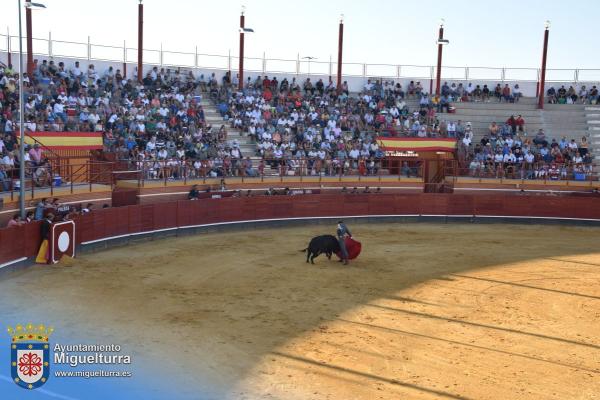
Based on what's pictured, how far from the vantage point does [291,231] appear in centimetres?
2580

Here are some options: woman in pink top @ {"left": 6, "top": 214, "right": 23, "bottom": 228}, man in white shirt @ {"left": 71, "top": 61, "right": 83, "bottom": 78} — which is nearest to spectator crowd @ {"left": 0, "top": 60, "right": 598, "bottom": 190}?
man in white shirt @ {"left": 71, "top": 61, "right": 83, "bottom": 78}

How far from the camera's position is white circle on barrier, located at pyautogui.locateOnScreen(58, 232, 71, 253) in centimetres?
1862

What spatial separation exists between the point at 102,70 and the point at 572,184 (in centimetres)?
2320

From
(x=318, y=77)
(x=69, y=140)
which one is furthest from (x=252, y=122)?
(x=318, y=77)

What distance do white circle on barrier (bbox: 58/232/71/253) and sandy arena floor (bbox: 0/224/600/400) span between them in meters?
0.53

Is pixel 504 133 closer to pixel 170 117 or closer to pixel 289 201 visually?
pixel 289 201

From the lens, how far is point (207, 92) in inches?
1453

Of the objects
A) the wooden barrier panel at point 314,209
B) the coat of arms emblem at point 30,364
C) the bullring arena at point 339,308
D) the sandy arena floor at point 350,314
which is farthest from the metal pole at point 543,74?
the coat of arms emblem at point 30,364

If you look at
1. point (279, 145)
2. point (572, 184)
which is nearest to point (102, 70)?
point (279, 145)

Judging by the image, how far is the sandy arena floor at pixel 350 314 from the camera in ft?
35.4

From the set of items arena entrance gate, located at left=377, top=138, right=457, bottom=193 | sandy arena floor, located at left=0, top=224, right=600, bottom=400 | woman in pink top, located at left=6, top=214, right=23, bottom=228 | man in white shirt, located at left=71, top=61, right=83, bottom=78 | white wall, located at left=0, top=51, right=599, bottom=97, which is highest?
white wall, located at left=0, top=51, right=599, bottom=97

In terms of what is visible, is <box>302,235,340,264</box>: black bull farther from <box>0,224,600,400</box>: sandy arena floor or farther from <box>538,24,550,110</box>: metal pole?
<box>538,24,550,110</box>: metal pole

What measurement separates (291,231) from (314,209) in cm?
224

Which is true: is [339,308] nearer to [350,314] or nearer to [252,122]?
[350,314]
